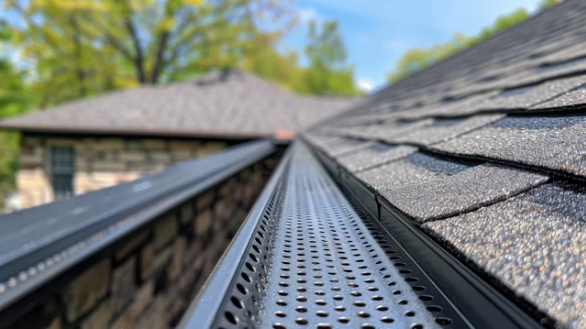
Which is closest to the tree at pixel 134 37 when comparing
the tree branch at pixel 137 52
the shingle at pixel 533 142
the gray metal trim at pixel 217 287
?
the tree branch at pixel 137 52

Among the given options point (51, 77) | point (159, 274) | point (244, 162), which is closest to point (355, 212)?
point (159, 274)

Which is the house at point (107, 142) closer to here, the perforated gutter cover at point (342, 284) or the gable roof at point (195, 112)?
the gable roof at point (195, 112)

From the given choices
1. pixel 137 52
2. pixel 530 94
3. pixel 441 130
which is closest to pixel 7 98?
pixel 137 52

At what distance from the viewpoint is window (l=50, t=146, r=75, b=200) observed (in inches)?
393

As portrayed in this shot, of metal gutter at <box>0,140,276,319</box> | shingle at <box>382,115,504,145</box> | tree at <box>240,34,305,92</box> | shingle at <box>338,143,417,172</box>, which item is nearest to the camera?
metal gutter at <box>0,140,276,319</box>

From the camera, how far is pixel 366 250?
1004 millimetres

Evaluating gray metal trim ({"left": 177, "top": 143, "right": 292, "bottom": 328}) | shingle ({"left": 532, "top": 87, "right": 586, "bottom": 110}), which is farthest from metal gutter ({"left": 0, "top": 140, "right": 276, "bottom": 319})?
shingle ({"left": 532, "top": 87, "right": 586, "bottom": 110})

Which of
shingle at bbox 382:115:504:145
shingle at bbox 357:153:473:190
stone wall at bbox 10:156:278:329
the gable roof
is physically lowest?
stone wall at bbox 10:156:278:329

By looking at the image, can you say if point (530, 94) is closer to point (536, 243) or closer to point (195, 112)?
point (536, 243)

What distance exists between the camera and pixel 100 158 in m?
10.0

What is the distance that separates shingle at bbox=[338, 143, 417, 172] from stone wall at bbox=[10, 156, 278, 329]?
42.2 inches

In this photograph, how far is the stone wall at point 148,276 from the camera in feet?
4.85

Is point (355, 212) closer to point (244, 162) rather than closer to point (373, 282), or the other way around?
point (373, 282)

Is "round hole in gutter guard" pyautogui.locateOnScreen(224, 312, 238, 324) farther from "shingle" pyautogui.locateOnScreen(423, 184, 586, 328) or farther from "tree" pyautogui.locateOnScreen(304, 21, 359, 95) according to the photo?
"tree" pyautogui.locateOnScreen(304, 21, 359, 95)
